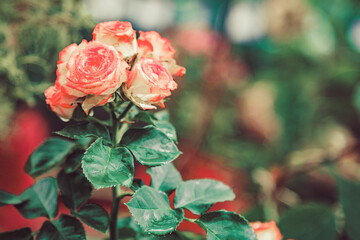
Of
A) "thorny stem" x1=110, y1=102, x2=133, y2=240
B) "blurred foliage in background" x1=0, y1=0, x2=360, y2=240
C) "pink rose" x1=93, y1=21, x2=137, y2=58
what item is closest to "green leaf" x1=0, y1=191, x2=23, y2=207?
"thorny stem" x1=110, y1=102, x2=133, y2=240

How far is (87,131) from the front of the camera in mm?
337

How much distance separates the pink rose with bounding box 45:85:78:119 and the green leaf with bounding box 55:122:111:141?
2 cm

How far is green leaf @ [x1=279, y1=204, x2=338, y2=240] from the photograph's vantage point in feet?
1.92

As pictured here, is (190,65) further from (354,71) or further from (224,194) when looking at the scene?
(224,194)

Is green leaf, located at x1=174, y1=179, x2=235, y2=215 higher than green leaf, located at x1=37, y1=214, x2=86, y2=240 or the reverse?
higher

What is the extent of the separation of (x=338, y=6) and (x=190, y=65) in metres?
1.15

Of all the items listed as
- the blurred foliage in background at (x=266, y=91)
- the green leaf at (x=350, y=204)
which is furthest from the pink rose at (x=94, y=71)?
the green leaf at (x=350, y=204)

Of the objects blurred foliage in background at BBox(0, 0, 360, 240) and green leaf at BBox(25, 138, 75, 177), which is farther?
blurred foliage in background at BBox(0, 0, 360, 240)

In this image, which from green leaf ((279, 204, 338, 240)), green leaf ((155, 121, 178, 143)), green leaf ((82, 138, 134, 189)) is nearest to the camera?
green leaf ((82, 138, 134, 189))

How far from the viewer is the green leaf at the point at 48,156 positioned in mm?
412

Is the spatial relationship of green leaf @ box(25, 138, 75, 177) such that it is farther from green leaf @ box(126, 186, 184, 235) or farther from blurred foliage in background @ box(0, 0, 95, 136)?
blurred foliage in background @ box(0, 0, 95, 136)

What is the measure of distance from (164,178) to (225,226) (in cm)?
10

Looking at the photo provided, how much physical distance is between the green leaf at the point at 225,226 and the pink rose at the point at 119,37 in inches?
7.8

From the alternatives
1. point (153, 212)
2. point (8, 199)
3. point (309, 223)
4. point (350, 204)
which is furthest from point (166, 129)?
point (350, 204)
